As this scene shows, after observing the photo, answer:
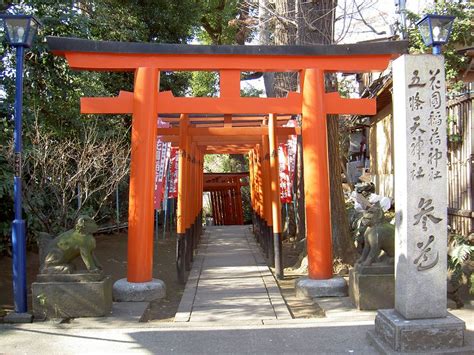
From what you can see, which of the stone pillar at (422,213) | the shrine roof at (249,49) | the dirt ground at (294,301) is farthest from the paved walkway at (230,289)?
the shrine roof at (249,49)

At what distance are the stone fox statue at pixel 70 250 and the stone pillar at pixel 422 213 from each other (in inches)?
142

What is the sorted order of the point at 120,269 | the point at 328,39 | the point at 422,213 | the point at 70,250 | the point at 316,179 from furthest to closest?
1. the point at 120,269
2. the point at 328,39
3. the point at 316,179
4. the point at 70,250
5. the point at 422,213

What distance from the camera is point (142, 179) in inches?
281

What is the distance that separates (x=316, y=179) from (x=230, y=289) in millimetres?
2471

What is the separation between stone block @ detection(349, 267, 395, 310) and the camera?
6.07m

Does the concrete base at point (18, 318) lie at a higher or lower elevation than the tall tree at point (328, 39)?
lower

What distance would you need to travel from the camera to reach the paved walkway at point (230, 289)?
6.55 m

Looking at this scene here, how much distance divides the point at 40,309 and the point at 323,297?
3755mm

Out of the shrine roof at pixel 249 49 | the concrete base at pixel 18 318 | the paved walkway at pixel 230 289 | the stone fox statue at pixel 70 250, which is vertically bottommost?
the paved walkway at pixel 230 289

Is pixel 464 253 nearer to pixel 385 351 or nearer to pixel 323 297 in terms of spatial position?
pixel 323 297

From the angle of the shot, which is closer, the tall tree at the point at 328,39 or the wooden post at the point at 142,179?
the wooden post at the point at 142,179

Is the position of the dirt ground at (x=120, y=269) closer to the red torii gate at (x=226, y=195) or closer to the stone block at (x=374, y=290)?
the stone block at (x=374, y=290)

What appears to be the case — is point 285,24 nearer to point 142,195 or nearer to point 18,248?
point 142,195

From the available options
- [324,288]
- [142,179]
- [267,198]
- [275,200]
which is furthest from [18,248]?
[267,198]
